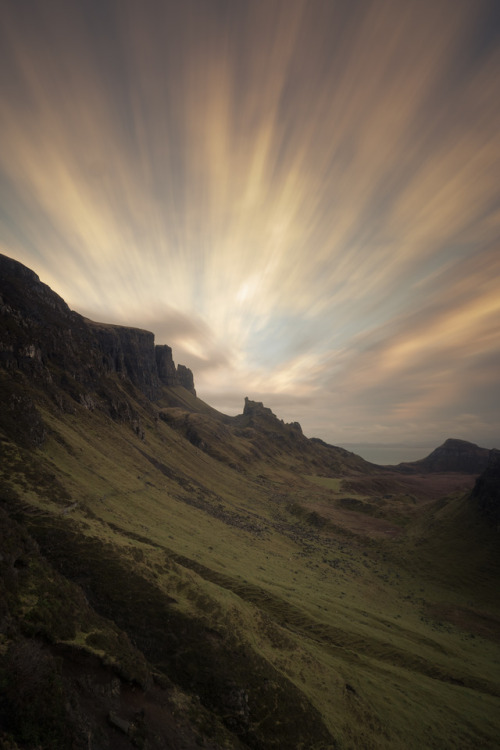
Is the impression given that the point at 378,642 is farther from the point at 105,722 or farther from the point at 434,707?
the point at 105,722

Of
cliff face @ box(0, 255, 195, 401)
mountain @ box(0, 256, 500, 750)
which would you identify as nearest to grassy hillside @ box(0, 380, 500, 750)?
mountain @ box(0, 256, 500, 750)

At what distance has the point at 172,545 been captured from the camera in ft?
143

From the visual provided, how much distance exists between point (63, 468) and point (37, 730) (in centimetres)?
4949

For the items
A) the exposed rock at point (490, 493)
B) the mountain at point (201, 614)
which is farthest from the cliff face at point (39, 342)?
the exposed rock at point (490, 493)

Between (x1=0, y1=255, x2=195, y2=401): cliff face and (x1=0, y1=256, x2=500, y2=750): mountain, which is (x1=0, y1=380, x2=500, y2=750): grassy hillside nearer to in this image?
(x1=0, y1=256, x2=500, y2=750): mountain

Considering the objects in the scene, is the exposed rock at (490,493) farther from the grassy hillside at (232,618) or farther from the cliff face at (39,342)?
the cliff face at (39,342)

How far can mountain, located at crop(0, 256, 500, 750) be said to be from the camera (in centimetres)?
1723

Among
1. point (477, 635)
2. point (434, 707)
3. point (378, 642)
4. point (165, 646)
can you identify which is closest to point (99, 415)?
point (165, 646)

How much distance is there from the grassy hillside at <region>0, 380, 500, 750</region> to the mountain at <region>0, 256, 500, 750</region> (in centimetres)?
17

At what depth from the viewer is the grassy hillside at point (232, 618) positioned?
63.5 feet

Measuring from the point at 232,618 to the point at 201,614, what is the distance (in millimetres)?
3430

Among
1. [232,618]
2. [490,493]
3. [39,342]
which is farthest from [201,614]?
[490,493]

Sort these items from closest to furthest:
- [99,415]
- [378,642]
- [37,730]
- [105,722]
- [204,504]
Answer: [37,730]
[105,722]
[378,642]
[204,504]
[99,415]

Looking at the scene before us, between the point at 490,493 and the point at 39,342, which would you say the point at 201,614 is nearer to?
the point at 39,342
